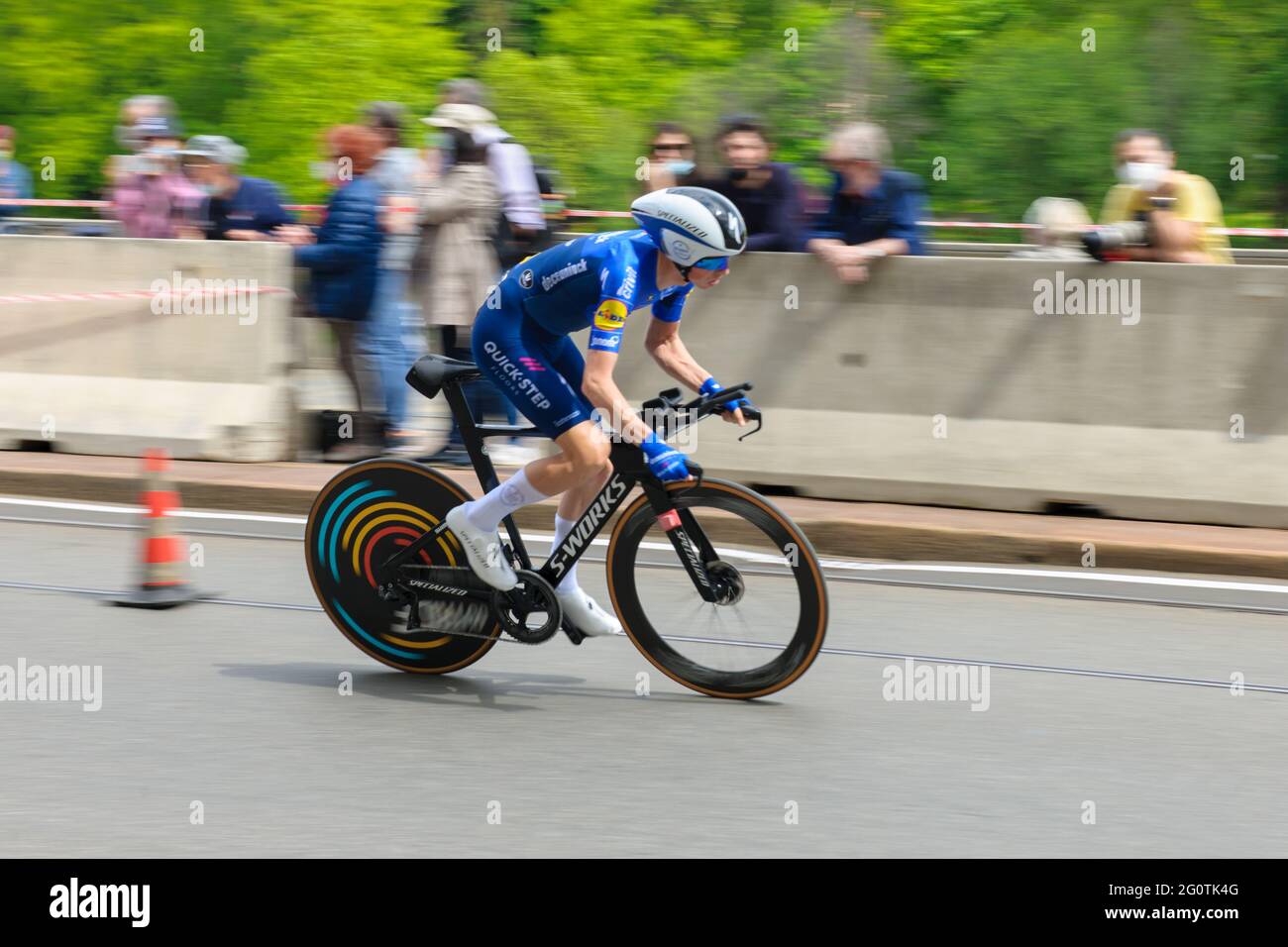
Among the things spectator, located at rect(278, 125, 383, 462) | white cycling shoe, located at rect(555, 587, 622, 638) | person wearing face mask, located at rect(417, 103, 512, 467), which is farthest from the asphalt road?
spectator, located at rect(278, 125, 383, 462)

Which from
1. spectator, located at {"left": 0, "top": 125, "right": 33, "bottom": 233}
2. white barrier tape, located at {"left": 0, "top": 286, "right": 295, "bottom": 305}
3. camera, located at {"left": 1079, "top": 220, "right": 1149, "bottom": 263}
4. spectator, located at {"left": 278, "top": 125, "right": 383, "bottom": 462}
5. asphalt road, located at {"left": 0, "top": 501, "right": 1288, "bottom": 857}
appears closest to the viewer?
asphalt road, located at {"left": 0, "top": 501, "right": 1288, "bottom": 857}

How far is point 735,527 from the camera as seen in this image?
20.1 ft

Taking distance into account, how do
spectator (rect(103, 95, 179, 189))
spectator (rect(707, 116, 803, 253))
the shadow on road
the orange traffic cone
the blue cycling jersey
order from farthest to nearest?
spectator (rect(103, 95, 179, 189)), spectator (rect(707, 116, 803, 253)), the orange traffic cone, the shadow on road, the blue cycling jersey

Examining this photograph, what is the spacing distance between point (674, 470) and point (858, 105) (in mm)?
41642

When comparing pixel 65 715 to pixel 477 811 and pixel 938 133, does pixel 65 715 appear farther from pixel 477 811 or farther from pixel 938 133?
pixel 938 133

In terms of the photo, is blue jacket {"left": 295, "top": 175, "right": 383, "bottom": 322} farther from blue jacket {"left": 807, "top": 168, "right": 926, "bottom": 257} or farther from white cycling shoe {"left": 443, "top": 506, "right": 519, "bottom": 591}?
white cycling shoe {"left": 443, "top": 506, "right": 519, "bottom": 591}

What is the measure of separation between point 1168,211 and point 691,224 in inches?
173

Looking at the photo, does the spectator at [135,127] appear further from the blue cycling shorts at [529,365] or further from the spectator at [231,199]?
the blue cycling shorts at [529,365]

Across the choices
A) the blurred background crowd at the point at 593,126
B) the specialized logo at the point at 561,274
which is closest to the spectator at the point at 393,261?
the blurred background crowd at the point at 593,126

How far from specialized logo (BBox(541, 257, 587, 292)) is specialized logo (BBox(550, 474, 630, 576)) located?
0.70 metres

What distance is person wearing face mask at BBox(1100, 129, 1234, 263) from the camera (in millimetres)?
9328

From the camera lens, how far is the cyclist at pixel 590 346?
19.4ft

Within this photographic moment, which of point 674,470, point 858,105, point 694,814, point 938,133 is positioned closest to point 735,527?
point 674,470

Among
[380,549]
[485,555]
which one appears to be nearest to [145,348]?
[380,549]
